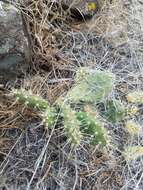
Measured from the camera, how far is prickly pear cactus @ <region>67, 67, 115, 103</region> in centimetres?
210

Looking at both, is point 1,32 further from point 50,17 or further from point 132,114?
point 132,114

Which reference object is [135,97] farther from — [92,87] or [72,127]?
[72,127]

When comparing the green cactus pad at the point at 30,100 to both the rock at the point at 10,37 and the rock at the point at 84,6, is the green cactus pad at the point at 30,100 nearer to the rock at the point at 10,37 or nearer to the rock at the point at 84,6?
the rock at the point at 10,37

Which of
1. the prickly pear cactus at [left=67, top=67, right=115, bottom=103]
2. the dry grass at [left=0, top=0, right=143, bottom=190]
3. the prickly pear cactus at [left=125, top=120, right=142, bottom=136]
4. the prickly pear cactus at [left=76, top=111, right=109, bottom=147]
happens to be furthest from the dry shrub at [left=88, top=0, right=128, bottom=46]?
the prickly pear cactus at [left=76, top=111, right=109, bottom=147]

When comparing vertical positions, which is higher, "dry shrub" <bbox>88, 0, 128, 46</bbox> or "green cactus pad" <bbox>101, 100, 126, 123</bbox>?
"dry shrub" <bbox>88, 0, 128, 46</bbox>

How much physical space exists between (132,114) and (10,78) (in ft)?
2.21

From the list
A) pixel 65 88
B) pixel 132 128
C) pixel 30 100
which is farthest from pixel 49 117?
pixel 132 128

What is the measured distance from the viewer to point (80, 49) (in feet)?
7.97

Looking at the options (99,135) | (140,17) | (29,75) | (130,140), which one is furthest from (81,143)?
(140,17)

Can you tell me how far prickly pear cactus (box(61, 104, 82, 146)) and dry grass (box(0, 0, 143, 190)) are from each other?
10 centimetres

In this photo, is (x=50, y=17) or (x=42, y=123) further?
(x=50, y=17)

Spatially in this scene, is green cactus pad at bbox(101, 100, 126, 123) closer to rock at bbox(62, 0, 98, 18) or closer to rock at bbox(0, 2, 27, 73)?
rock at bbox(0, 2, 27, 73)

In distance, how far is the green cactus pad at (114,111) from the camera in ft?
6.86

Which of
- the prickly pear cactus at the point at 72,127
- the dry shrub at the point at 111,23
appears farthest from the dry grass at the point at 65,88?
the prickly pear cactus at the point at 72,127
